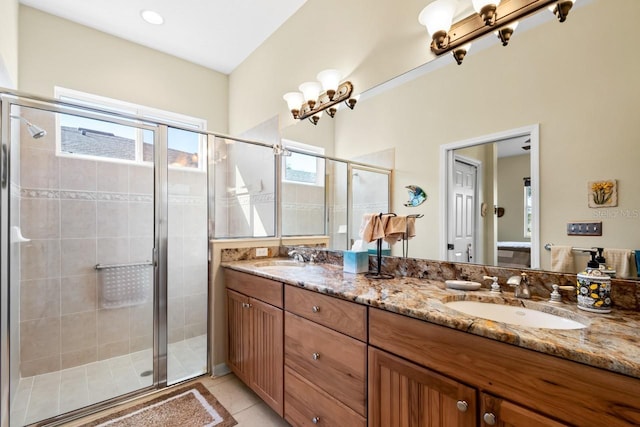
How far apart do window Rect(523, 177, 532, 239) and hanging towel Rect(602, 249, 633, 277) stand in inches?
9.5

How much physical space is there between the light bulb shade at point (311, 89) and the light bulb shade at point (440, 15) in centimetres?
93

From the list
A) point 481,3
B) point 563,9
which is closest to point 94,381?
point 481,3

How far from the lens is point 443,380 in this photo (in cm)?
91

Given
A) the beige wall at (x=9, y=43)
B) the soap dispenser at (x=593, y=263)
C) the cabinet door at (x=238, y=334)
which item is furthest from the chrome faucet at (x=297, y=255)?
the beige wall at (x=9, y=43)

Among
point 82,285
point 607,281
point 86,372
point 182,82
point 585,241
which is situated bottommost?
point 86,372

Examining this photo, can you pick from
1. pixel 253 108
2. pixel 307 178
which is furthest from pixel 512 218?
pixel 253 108

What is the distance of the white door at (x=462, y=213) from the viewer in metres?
1.42

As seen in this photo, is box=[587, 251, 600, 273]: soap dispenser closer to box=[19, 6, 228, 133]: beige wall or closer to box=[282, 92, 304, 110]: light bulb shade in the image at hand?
box=[282, 92, 304, 110]: light bulb shade

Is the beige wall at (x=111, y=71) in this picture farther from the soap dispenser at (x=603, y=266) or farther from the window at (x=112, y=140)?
the soap dispenser at (x=603, y=266)

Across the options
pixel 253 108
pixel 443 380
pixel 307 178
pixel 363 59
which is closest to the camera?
pixel 443 380

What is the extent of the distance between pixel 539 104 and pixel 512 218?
473mm

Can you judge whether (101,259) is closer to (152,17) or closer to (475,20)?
(152,17)

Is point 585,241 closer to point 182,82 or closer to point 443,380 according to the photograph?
point 443,380

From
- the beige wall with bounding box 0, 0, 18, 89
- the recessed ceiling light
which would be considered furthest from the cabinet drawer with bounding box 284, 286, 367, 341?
the recessed ceiling light
